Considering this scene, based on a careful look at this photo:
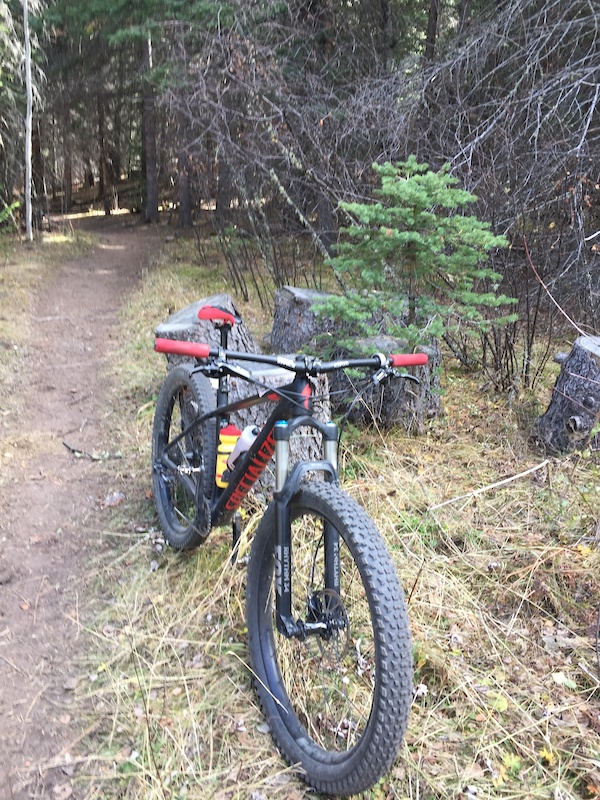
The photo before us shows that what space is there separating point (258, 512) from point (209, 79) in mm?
6317

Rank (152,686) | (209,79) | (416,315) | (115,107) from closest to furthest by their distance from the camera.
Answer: (152,686), (416,315), (209,79), (115,107)

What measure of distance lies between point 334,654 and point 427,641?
1.85ft

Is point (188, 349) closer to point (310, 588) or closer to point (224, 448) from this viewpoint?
point (224, 448)

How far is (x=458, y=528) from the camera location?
11.4 ft

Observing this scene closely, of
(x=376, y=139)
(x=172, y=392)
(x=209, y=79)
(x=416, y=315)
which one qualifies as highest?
(x=209, y=79)

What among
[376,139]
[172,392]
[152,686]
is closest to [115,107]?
[376,139]

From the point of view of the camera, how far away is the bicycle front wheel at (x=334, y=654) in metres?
1.84

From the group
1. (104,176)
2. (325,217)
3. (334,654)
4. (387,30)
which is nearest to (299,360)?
(334,654)

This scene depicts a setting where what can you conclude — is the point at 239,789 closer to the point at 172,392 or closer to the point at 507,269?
the point at 172,392

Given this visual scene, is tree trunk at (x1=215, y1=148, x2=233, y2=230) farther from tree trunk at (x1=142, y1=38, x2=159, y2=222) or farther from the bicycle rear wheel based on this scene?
the bicycle rear wheel

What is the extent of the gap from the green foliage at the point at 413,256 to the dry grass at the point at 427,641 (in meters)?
0.97

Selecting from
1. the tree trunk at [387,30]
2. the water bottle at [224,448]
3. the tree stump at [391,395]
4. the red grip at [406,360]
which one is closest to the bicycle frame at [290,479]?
the red grip at [406,360]

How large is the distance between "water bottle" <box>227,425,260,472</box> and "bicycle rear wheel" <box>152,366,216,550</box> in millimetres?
127

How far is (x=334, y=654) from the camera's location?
7.63ft
